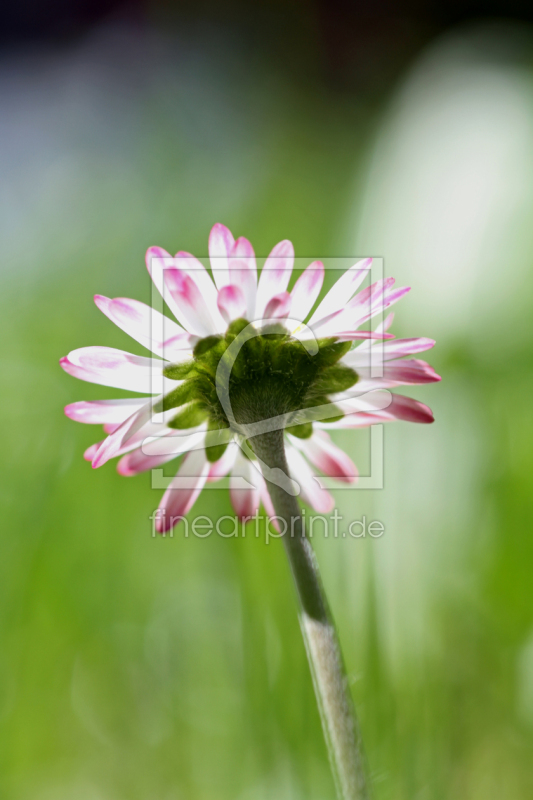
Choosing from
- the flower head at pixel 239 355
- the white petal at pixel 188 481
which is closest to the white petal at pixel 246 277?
the flower head at pixel 239 355

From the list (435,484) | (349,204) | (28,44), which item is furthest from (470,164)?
(28,44)

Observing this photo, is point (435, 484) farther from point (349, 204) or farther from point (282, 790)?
point (349, 204)

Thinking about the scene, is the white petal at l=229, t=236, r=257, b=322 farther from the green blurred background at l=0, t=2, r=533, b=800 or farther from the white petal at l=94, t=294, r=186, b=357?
the green blurred background at l=0, t=2, r=533, b=800

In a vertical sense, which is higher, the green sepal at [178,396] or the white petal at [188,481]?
the green sepal at [178,396]

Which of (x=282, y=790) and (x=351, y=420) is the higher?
(x=351, y=420)

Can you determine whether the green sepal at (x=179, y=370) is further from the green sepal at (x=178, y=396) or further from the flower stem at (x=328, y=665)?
the flower stem at (x=328, y=665)

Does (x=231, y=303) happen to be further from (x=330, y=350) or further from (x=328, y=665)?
(x=328, y=665)

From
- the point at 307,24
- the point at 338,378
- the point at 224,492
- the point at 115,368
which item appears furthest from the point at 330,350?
the point at 307,24

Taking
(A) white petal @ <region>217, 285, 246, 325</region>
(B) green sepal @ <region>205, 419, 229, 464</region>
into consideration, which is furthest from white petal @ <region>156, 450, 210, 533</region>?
(A) white petal @ <region>217, 285, 246, 325</region>
